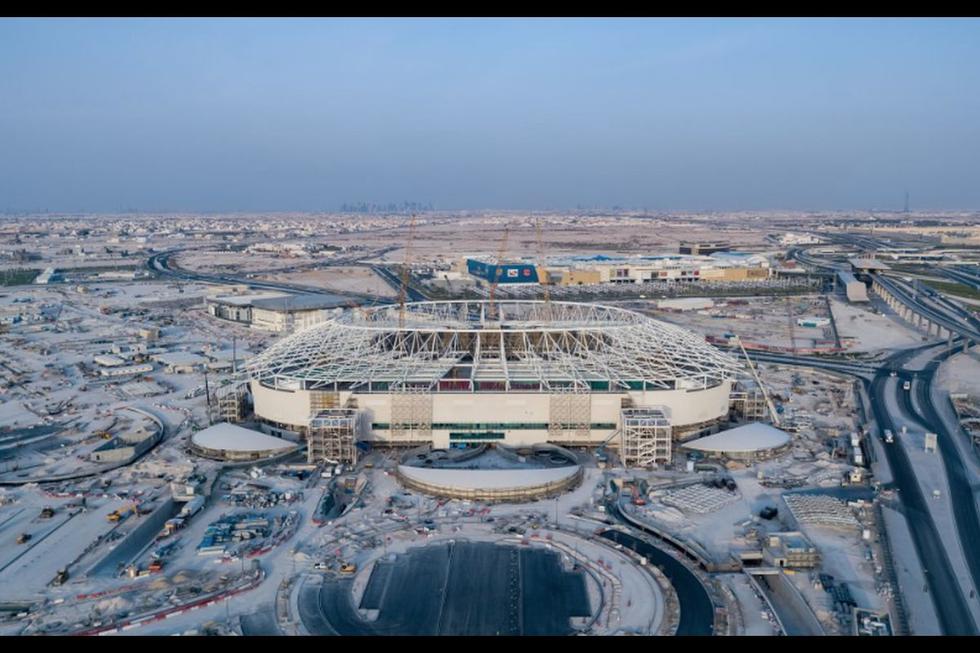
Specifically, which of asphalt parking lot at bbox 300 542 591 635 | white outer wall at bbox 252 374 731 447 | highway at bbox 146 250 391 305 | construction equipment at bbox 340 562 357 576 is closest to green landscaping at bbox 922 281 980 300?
→ white outer wall at bbox 252 374 731 447

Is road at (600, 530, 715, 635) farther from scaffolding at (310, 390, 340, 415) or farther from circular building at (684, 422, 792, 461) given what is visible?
scaffolding at (310, 390, 340, 415)

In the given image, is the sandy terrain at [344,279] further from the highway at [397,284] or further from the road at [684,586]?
the road at [684,586]

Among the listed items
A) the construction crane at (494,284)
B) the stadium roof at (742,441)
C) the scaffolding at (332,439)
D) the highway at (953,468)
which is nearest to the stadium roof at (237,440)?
the scaffolding at (332,439)

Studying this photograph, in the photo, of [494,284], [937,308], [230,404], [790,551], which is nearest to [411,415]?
[230,404]
